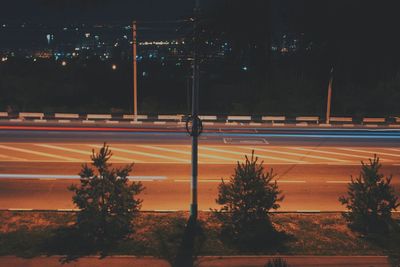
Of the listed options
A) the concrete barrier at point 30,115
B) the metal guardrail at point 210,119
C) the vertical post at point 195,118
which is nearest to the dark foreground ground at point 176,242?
the vertical post at point 195,118

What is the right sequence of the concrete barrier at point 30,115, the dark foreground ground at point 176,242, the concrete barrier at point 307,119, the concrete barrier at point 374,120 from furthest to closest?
the concrete barrier at point 374,120 < the concrete barrier at point 307,119 < the concrete barrier at point 30,115 < the dark foreground ground at point 176,242

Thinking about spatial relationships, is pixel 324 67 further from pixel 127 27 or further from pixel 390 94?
pixel 127 27

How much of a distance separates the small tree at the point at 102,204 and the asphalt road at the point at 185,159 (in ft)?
10.7

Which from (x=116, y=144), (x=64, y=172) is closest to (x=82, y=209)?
(x=64, y=172)

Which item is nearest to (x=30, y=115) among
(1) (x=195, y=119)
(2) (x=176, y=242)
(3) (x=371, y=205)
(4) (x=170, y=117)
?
(4) (x=170, y=117)

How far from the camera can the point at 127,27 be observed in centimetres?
3134

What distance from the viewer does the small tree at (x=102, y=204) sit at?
10.4m

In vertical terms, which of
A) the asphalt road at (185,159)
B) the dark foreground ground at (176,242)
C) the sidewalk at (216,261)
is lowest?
the sidewalk at (216,261)

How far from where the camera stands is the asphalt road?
15.2 metres

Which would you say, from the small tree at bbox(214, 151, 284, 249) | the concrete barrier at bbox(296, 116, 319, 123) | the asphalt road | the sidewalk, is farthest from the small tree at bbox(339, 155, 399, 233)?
the concrete barrier at bbox(296, 116, 319, 123)

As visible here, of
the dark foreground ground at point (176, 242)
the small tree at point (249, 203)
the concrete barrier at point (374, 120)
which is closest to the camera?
the dark foreground ground at point (176, 242)

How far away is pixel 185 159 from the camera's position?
69.0 feet

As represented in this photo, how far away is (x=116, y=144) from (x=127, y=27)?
10523 millimetres

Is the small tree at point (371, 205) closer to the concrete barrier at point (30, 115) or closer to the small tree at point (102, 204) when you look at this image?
the small tree at point (102, 204)
